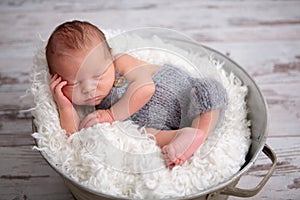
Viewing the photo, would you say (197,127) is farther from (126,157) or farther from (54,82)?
(54,82)

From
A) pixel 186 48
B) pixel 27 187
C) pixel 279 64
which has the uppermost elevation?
pixel 186 48

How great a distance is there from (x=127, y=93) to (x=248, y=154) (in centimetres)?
33

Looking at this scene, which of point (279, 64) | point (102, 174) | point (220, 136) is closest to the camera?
point (102, 174)

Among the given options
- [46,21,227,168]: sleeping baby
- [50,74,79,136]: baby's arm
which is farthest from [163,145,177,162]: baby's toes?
[50,74,79,136]: baby's arm

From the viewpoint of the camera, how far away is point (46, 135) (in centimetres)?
97

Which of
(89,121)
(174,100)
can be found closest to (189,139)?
(174,100)

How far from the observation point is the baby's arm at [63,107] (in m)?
1.00

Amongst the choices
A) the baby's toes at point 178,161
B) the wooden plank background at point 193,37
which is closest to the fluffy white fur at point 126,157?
the baby's toes at point 178,161

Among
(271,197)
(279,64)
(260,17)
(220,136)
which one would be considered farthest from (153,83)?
(260,17)

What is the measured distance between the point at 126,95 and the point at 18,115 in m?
0.49

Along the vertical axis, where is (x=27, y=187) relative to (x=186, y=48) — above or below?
below

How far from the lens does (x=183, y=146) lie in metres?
0.97

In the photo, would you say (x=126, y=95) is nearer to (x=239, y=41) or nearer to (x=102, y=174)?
(x=102, y=174)

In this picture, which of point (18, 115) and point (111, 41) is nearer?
point (111, 41)
